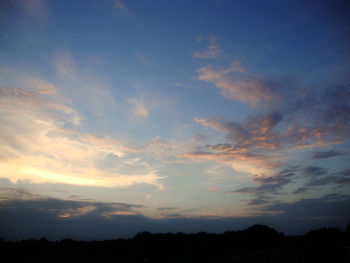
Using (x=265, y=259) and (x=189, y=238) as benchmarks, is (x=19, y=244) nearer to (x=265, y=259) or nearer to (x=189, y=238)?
(x=189, y=238)

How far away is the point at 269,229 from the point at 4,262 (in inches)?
1397

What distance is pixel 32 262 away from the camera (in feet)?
63.5

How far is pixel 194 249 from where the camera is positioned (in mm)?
28625

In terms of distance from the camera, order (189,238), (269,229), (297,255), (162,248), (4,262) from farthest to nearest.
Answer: (269,229), (189,238), (162,248), (297,255), (4,262)

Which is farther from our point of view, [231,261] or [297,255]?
[231,261]

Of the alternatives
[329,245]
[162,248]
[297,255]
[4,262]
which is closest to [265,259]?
[297,255]

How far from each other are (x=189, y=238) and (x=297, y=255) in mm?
17093

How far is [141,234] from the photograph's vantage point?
35.6 m

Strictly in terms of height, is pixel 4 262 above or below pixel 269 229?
below

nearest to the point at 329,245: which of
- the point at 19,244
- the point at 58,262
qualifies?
the point at 58,262

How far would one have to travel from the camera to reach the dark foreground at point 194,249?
20.2m

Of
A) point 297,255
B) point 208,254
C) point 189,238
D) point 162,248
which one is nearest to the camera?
point 297,255

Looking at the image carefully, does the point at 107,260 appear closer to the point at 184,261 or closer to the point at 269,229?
the point at 184,261

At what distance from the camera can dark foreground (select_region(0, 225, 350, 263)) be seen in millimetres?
20188
